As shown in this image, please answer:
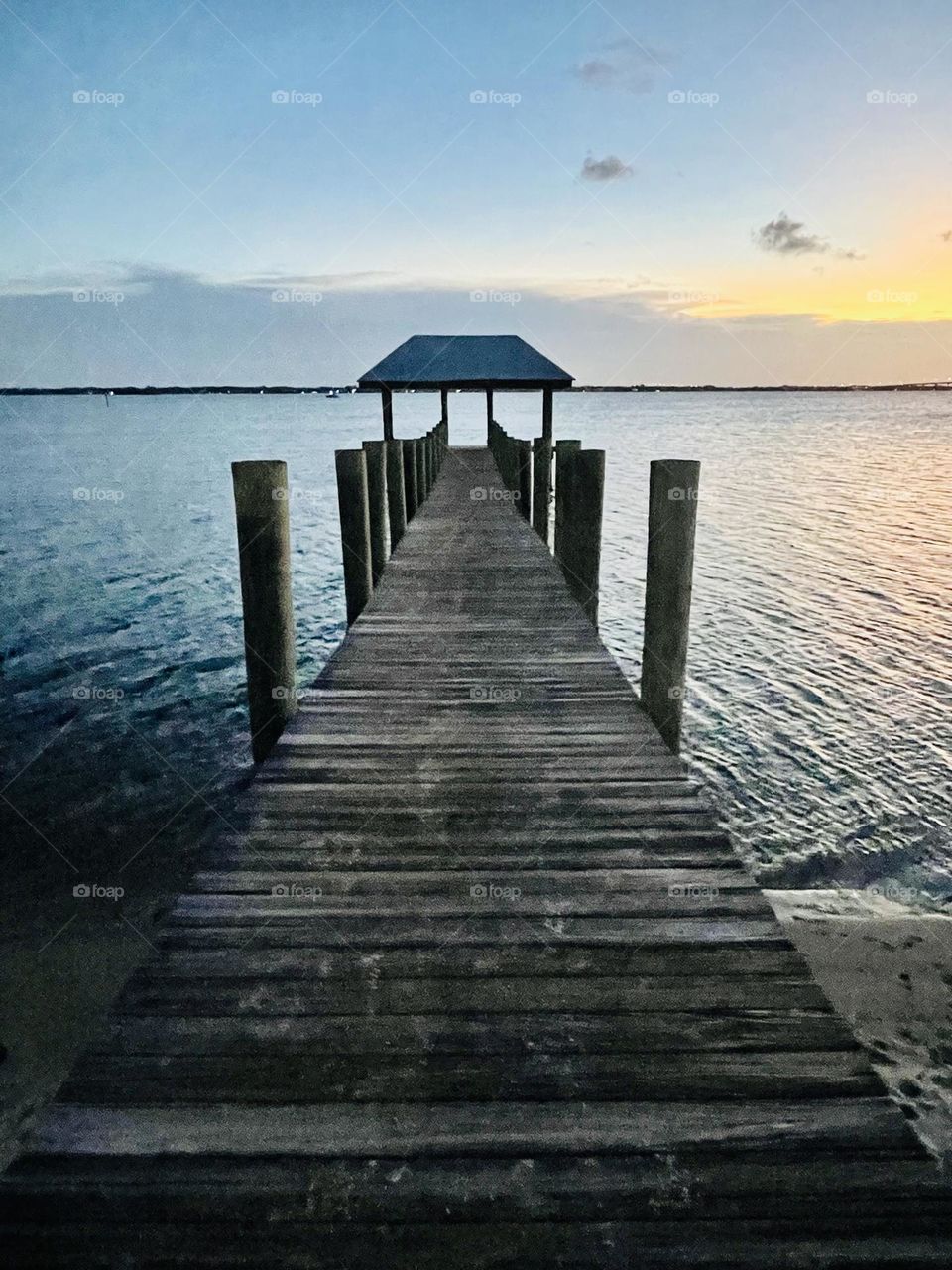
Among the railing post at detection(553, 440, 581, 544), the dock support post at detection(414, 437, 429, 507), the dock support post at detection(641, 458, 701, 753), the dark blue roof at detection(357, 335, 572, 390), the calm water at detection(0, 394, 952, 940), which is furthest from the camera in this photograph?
the dark blue roof at detection(357, 335, 572, 390)

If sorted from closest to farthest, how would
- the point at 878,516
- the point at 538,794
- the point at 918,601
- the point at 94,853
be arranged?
the point at 538,794 → the point at 94,853 → the point at 918,601 → the point at 878,516

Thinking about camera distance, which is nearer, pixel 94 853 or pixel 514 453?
pixel 94 853

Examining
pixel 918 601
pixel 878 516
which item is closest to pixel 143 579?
pixel 918 601

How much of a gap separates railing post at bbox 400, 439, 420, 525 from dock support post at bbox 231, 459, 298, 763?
23.7 ft

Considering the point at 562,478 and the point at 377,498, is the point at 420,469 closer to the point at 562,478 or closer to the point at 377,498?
the point at 377,498

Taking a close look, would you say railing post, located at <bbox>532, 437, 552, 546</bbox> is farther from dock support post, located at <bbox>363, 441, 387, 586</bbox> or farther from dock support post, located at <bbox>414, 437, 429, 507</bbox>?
dock support post, located at <bbox>363, 441, 387, 586</bbox>

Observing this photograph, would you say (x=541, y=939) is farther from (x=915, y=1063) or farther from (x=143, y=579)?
(x=143, y=579)

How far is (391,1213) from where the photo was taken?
156cm

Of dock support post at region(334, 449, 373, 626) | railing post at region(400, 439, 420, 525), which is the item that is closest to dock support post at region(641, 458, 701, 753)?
dock support post at region(334, 449, 373, 626)

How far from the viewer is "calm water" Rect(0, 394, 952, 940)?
6.81 metres

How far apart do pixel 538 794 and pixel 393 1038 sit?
1.48 meters

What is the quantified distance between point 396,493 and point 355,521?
326 centimetres

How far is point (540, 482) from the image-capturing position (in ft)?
40.0

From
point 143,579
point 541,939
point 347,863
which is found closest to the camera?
point 541,939
